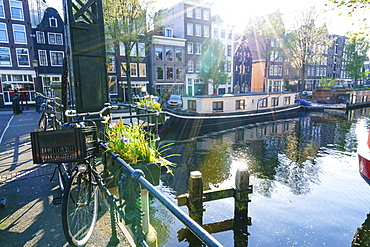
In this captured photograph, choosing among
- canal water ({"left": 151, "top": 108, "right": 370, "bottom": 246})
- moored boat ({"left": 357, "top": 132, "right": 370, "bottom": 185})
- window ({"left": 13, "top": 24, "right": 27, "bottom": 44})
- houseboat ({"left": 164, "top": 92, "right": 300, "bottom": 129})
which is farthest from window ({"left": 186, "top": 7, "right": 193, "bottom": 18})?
moored boat ({"left": 357, "top": 132, "right": 370, "bottom": 185})

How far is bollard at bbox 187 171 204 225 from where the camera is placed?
6629 mm

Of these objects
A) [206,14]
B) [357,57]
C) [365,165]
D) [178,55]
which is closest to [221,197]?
[365,165]

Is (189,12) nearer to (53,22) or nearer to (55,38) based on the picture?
(53,22)

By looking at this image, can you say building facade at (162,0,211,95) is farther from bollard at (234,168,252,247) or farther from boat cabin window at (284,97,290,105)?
bollard at (234,168,252,247)

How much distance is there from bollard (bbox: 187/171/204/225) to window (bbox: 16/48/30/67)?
28350mm

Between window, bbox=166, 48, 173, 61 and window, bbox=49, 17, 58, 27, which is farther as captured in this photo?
window, bbox=166, 48, 173, 61

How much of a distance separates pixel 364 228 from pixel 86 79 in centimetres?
881

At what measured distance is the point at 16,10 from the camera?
2602 centimetres

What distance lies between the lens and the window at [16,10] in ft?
84.4

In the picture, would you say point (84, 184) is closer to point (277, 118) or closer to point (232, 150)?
point (232, 150)

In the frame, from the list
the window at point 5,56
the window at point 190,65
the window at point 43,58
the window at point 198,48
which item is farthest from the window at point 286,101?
the window at point 5,56

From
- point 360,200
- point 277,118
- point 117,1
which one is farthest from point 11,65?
point 360,200

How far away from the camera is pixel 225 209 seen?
323 inches

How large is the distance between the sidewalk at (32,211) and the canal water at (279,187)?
354 centimetres
